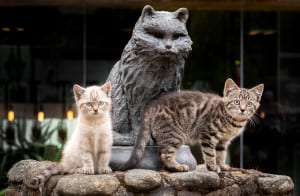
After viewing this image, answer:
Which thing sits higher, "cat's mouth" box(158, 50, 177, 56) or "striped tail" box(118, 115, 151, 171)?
"cat's mouth" box(158, 50, 177, 56)

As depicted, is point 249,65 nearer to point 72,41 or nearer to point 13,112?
point 72,41

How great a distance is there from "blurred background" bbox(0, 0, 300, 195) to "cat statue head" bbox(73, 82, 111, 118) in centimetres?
→ 540

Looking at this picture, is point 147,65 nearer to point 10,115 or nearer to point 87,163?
point 87,163

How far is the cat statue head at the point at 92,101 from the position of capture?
19.3ft

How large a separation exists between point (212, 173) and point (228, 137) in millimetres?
375

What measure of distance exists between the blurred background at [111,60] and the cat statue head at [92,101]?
5.40 metres

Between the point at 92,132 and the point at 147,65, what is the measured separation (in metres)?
0.91

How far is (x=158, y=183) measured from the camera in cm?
604

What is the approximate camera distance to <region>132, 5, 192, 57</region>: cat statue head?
6.26 m

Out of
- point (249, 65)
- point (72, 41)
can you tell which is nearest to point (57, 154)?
point (72, 41)

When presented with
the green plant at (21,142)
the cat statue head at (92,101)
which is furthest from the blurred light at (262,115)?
the cat statue head at (92,101)

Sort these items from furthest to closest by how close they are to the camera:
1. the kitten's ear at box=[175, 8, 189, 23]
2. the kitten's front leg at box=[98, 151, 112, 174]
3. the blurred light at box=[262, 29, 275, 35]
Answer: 1. the blurred light at box=[262, 29, 275, 35]
2. the kitten's ear at box=[175, 8, 189, 23]
3. the kitten's front leg at box=[98, 151, 112, 174]

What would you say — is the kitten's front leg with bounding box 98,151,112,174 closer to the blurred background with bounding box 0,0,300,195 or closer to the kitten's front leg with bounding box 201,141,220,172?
the kitten's front leg with bounding box 201,141,220,172

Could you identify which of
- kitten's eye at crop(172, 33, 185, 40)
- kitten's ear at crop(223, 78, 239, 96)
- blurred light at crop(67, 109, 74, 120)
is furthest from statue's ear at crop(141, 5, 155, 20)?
blurred light at crop(67, 109, 74, 120)
